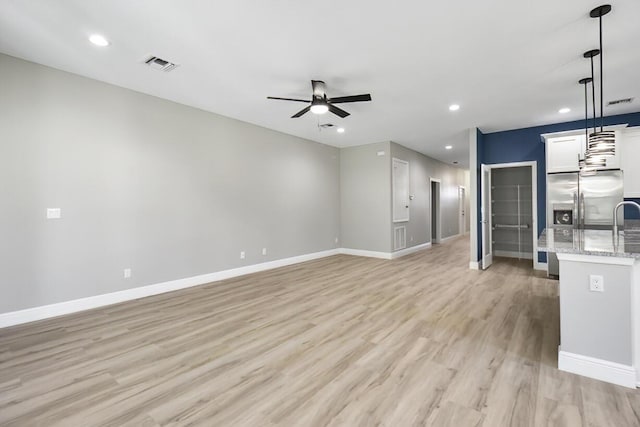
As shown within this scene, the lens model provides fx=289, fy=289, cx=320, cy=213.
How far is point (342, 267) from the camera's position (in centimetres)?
608

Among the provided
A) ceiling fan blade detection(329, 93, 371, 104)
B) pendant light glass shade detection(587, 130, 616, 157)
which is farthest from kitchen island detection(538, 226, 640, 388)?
ceiling fan blade detection(329, 93, 371, 104)

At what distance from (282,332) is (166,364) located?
1.06 meters

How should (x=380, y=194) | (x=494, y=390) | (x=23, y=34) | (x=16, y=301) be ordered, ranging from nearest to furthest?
(x=494, y=390), (x=23, y=34), (x=16, y=301), (x=380, y=194)

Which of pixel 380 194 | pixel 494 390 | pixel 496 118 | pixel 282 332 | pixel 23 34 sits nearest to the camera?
pixel 494 390

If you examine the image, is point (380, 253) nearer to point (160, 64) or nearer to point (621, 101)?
point (621, 101)

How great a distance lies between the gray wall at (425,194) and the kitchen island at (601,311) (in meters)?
4.85

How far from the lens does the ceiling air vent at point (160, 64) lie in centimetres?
324

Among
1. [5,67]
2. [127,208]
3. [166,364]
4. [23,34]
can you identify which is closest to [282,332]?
[166,364]

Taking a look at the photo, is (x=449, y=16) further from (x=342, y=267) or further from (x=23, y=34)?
(x=342, y=267)

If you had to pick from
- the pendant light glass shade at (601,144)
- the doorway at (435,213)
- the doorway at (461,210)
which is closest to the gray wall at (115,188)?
the pendant light glass shade at (601,144)

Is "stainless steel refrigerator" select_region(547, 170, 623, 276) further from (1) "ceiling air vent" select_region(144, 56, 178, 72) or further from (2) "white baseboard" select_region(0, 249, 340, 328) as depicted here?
Answer: (1) "ceiling air vent" select_region(144, 56, 178, 72)

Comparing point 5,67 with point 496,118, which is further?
point 496,118

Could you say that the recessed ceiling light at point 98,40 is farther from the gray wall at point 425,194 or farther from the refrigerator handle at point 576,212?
the refrigerator handle at point 576,212

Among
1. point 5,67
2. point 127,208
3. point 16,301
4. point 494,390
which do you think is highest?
point 5,67
